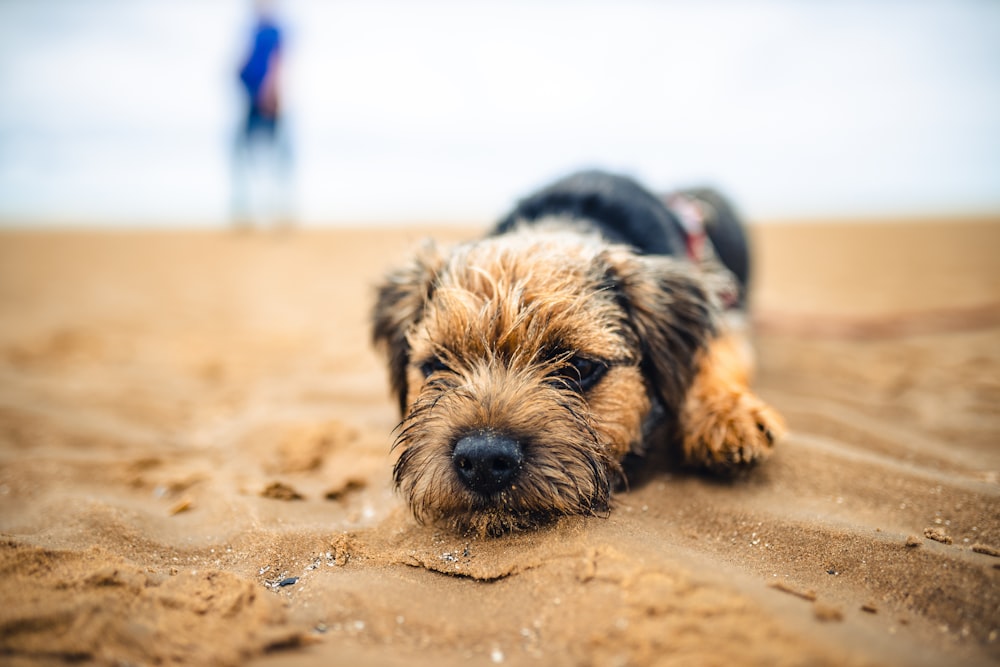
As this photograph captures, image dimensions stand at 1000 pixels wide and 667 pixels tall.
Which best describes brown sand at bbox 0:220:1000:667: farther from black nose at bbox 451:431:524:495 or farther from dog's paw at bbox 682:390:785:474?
black nose at bbox 451:431:524:495

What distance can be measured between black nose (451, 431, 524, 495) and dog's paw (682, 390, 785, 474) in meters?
0.98

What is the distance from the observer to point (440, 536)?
237 cm

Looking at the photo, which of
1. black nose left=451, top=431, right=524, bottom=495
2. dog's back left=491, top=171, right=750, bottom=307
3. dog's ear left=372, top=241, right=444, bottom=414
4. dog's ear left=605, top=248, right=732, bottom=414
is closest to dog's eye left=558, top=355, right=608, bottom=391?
dog's ear left=605, top=248, right=732, bottom=414

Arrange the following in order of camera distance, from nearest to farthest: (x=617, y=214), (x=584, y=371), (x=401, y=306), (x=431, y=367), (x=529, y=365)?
(x=529, y=365) → (x=584, y=371) → (x=431, y=367) → (x=401, y=306) → (x=617, y=214)

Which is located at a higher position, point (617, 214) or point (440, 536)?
point (617, 214)

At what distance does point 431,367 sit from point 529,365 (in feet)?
1.96

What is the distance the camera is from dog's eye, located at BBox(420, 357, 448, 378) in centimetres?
304

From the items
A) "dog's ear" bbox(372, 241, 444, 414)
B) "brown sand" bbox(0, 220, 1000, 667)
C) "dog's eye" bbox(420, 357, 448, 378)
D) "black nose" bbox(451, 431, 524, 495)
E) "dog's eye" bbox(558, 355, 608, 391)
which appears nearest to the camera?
"brown sand" bbox(0, 220, 1000, 667)

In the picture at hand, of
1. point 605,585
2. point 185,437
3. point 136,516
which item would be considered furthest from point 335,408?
point 605,585

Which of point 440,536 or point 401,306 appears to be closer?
point 440,536

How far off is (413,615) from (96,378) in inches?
180

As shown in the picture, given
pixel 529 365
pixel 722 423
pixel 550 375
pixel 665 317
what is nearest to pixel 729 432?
pixel 722 423

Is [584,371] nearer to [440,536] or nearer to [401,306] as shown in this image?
[440,536]

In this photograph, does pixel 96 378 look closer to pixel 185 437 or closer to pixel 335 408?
pixel 185 437
